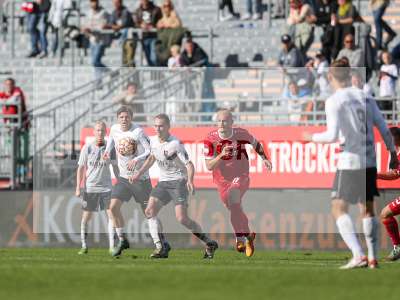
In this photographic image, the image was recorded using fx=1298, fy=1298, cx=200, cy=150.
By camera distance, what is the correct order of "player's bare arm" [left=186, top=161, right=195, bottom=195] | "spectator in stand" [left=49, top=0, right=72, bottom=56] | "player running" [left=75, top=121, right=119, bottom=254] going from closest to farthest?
1. "player's bare arm" [left=186, top=161, right=195, bottom=195]
2. "player running" [left=75, top=121, right=119, bottom=254]
3. "spectator in stand" [left=49, top=0, right=72, bottom=56]

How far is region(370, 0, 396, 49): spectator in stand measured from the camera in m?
27.0

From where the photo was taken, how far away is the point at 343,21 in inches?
1043

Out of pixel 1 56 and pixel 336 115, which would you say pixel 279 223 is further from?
pixel 1 56

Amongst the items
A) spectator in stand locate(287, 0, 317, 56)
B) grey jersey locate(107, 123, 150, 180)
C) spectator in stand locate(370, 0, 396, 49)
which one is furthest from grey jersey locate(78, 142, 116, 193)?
spectator in stand locate(370, 0, 396, 49)

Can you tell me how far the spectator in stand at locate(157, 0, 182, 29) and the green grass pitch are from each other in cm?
1375

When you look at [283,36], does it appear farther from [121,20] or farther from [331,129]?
[331,129]

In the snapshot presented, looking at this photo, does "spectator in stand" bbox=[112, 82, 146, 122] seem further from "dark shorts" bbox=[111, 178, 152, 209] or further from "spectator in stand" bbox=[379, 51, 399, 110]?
"dark shorts" bbox=[111, 178, 152, 209]

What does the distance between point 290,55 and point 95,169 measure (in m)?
6.86

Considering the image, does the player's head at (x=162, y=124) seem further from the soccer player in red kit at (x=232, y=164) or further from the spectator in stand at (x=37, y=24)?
the spectator in stand at (x=37, y=24)

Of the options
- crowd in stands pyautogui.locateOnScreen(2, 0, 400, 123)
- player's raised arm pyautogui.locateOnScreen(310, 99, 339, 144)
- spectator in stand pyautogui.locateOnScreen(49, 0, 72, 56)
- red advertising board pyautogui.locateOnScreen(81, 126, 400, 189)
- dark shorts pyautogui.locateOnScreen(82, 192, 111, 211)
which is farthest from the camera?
spectator in stand pyautogui.locateOnScreen(49, 0, 72, 56)

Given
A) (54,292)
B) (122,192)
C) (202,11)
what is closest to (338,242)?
(122,192)

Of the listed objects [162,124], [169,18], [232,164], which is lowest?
[232,164]

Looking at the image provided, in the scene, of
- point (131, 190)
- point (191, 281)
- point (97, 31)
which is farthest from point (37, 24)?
point (191, 281)

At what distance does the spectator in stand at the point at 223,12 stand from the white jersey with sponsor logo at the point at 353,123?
16497mm
